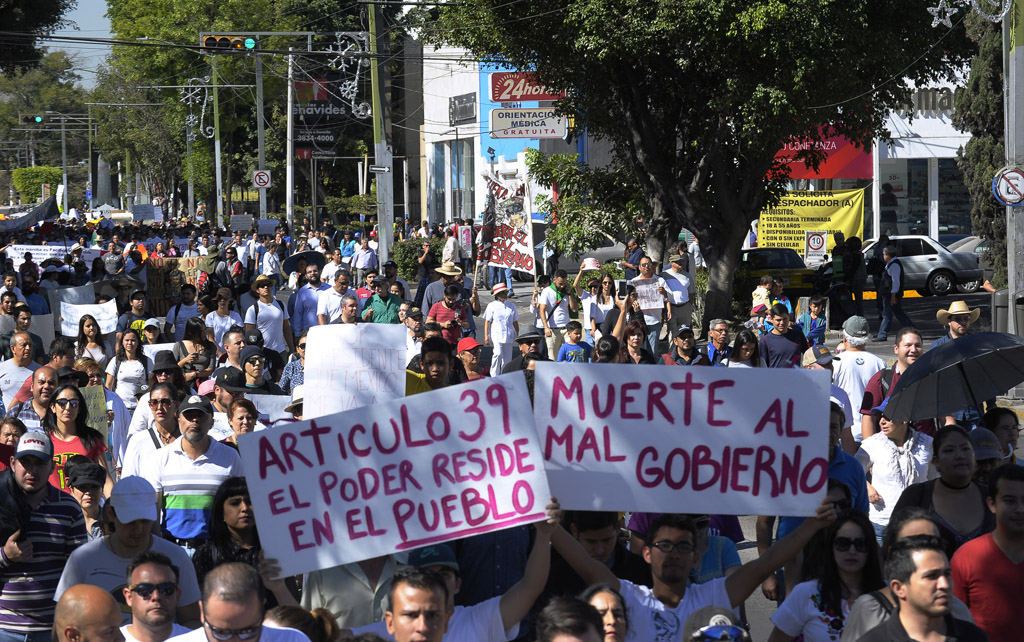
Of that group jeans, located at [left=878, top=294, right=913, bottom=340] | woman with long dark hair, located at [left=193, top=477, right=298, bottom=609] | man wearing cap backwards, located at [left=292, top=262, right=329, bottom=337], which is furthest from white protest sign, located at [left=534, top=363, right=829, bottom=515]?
jeans, located at [left=878, top=294, right=913, bottom=340]

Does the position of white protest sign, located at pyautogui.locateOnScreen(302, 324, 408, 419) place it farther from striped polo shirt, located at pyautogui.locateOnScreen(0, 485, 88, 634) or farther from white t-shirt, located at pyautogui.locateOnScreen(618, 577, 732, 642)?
white t-shirt, located at pyautogui.locateOnScreen(618, 577, 732, 642)

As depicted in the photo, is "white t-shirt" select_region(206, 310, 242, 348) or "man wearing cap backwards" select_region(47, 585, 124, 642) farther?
"white t-shirt" select_region(206, 310, 242, 348)

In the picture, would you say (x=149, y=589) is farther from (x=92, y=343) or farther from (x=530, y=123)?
(x=530, y=123)

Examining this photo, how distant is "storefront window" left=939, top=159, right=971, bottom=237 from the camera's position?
37719mm

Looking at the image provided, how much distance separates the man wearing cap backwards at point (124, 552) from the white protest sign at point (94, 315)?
800cm

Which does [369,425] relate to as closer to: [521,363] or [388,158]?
[521,363]

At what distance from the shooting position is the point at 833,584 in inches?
198

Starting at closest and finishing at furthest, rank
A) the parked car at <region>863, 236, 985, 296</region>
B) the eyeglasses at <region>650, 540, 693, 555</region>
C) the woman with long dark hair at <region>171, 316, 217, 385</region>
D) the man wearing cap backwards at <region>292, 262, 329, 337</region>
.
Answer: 1. the eyeglasses at <region>650, 540, 693, 555</region>
2. the woman with long dark hair at <region>171, 316, 217, 385</region>
3. the man wearing cap backwards at <region>292, 262, 329, 337</region>
4. the parked car at <region>863, 236, 985, 296</region>

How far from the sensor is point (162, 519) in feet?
21.9

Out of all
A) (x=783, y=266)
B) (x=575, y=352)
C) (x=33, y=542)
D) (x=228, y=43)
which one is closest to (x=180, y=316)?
(x=575, y=352)

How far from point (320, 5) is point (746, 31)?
1822 inches

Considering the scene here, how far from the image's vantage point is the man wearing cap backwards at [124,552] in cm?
538

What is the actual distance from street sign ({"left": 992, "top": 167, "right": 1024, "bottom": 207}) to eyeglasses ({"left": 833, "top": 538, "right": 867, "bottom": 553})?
34.9 feet

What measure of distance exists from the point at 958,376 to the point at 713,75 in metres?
13.3
